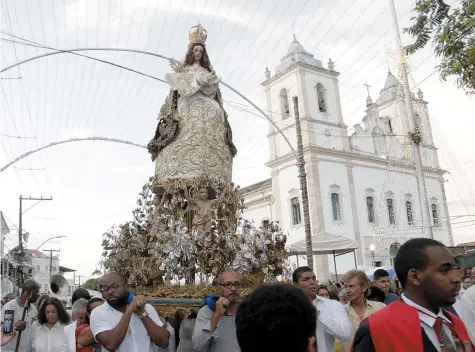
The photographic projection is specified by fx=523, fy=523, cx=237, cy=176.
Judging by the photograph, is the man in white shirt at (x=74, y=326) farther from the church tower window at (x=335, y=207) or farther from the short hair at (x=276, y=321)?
the church tower window at (x=335, y=207)

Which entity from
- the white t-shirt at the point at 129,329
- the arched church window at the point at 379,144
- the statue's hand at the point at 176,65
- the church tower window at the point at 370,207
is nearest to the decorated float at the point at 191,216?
the statue's hand at the point at 176,65

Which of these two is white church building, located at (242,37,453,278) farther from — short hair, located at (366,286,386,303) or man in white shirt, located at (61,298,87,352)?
man in white shirt, located at (61,298,87,352)

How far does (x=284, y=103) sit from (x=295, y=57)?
3374mm

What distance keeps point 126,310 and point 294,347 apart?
2.32 meters

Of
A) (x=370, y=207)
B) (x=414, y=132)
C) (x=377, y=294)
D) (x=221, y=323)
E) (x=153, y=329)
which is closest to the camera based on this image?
(x=153, y=329)

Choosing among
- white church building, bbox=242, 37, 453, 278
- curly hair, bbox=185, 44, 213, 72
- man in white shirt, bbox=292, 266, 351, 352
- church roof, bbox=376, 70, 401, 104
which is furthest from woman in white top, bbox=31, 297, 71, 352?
church roof, bbox=376, 70, 401, 104

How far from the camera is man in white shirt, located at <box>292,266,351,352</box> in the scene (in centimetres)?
432

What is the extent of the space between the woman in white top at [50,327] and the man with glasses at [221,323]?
235 centimetres

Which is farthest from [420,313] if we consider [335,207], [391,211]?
[391,211]

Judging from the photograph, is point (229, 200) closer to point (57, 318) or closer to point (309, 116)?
point (57, 318)

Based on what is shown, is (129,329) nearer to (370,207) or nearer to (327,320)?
(327,320)

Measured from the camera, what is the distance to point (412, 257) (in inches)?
110

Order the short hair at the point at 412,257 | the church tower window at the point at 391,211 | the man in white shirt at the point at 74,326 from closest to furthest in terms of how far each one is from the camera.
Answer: the short hair at the point at 412,257, the man in white shirt at the point at 74,326, the church tower window at the point at 391,211

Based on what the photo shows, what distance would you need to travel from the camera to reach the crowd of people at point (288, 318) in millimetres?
1976
